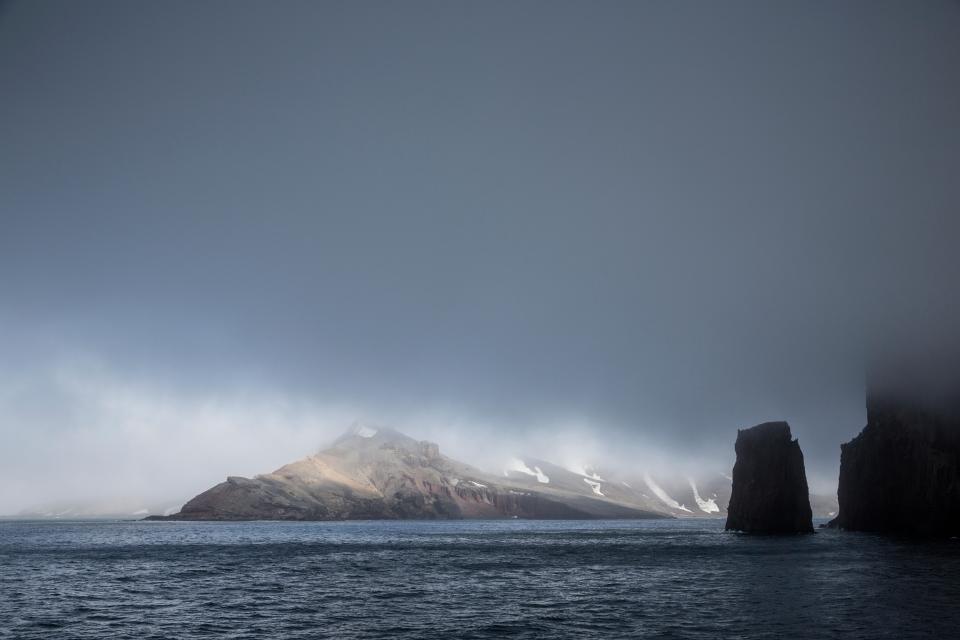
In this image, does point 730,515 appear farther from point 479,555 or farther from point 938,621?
point 938,621

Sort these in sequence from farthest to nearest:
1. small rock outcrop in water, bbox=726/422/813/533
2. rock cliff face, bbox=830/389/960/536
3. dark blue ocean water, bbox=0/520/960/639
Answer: small rock outcrop in water, bbox=726/422/813/533 < rock cliff face, bbox=830/389/960/536 < dark blue ocean water, bbox=0/520/960/639

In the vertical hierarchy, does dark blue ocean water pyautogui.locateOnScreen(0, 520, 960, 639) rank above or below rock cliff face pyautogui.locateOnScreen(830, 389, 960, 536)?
below

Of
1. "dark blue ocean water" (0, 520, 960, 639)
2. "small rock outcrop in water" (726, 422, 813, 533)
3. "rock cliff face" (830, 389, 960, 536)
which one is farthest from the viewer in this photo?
"small rock outcrop in water" (726, 422, 813, 533)

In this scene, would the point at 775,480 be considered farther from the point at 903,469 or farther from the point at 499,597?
the point at 499,597

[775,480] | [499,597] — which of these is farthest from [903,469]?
[499,597]

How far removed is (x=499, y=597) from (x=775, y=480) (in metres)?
99.0

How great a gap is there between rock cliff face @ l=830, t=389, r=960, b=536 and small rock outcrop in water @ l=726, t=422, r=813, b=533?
26.3 feet

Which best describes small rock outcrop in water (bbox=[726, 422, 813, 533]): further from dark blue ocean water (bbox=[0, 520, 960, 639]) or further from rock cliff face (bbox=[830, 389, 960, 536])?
dark blue ocean water (bbox=[0, 520, 960, 639])

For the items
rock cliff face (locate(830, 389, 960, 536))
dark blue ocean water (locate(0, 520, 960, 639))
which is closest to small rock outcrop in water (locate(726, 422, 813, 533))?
rock cliff face (locate(830, 389, 960, 536))

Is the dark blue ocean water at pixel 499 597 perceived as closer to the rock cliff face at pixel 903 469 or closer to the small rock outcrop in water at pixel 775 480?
the rock cliff face at pixel 903 469

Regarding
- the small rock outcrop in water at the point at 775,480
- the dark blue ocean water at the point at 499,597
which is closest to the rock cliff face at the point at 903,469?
the small rock outcrop in water at the point at 775,480

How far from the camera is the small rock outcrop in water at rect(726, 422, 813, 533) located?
128 metres

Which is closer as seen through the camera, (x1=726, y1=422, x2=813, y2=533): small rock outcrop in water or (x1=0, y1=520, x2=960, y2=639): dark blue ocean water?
(x1=0, y1=520, x2=960, y2=639): dark blue ocean water

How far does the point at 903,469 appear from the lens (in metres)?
103
